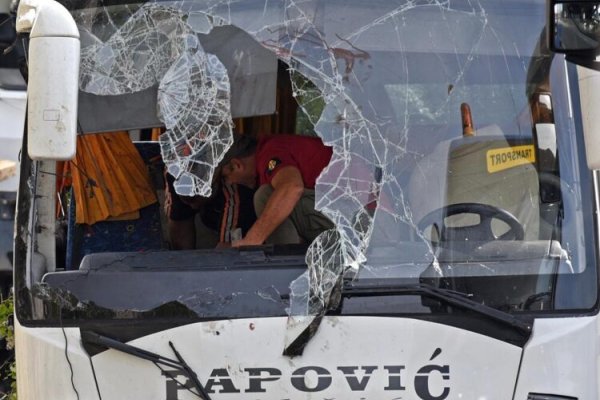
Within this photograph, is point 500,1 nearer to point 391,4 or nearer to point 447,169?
point 391,4

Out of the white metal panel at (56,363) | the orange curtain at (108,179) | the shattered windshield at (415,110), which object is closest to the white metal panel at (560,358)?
the shattered windshield at (415,110)

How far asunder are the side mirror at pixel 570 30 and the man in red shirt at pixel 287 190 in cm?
96

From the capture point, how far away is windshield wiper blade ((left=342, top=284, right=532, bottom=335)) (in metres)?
3.41

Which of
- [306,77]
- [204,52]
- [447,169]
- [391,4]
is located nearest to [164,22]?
[204,52]

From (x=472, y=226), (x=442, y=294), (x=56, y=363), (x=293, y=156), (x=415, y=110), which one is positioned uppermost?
(x=415, y=110)

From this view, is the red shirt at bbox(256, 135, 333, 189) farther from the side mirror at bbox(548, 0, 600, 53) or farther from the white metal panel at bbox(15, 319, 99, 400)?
the white metal panel at bbox(15, 319, 99, 400)

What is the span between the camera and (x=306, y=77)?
3.70 meters

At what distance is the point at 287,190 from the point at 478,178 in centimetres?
75

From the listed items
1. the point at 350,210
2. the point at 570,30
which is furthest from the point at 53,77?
the point at 570,30

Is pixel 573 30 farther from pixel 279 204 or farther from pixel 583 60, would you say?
pixel 279 204

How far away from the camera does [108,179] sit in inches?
181

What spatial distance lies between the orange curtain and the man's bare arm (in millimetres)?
752

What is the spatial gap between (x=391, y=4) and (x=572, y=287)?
A: 3.77 feet

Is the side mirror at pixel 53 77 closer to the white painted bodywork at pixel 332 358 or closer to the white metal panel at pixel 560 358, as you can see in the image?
the white painted bodywork at pixel 332 358
